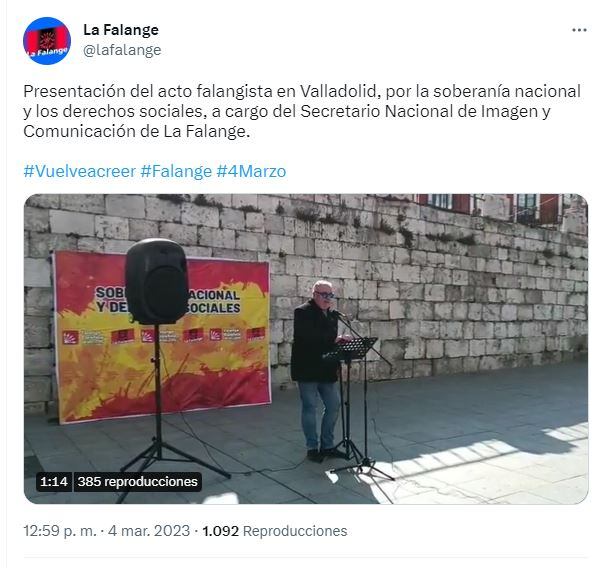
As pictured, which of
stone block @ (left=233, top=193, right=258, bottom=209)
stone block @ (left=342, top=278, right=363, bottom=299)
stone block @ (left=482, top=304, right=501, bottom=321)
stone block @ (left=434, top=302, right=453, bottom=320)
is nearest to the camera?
stone block @ (left=233, top=193, right=258, bottom=209)

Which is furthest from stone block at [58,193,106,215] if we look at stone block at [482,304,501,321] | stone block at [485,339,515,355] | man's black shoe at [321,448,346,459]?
stone block at [485,339,515,355]

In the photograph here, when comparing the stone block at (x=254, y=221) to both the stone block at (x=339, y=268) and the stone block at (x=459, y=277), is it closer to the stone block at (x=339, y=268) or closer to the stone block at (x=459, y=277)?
the stone block at (x=339, y=268)

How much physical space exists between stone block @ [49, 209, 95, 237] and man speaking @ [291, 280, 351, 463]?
3.24 metres

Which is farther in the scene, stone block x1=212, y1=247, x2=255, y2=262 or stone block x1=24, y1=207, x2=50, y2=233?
stone block x1=212, y1=247, x2=255, y2=262

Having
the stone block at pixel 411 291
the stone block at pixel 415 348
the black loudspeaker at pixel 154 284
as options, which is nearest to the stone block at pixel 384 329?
the stone block at pixel 415 348

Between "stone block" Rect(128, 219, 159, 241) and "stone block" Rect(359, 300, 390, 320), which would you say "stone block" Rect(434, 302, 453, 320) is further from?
"stone block" Rect(128, 219, 159, 241)

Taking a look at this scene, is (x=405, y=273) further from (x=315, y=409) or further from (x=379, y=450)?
(x=315, y=409)

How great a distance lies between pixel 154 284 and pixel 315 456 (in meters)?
2.02

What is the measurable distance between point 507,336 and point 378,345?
360 centimetres

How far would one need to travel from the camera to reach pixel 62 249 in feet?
19.6
